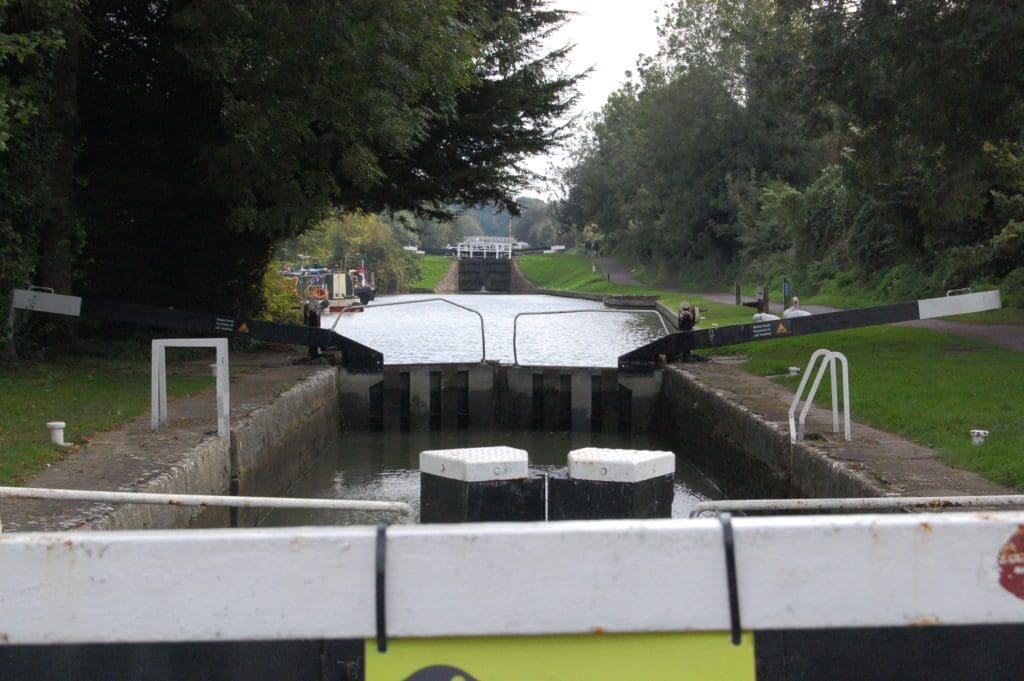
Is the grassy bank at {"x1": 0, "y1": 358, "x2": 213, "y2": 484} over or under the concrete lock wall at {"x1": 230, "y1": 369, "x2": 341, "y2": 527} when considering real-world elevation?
over

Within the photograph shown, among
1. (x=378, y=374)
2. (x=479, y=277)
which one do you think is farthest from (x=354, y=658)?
(x=479, y=277)

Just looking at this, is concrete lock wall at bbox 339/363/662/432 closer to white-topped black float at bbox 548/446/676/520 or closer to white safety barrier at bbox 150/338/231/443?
white safety barrier at bbox 150/338/231/443

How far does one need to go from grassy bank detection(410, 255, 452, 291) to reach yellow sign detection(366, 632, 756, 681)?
71237 millimetres

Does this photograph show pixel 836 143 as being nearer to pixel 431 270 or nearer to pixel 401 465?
pixel 401 465

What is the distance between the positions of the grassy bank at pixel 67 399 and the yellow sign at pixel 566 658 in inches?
224

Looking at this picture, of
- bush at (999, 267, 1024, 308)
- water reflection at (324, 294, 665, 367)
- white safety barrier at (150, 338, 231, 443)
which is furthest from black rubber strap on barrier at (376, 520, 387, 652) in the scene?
bush at (999, 267, 1024, 308)

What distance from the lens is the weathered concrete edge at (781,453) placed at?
8.22 meters

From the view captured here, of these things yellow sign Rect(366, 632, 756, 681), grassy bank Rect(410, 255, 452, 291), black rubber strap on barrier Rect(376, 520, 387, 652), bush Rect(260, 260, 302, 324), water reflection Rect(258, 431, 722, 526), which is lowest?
water reflection Rect(258, 431, 722, 526)

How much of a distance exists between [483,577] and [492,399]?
50.2ft

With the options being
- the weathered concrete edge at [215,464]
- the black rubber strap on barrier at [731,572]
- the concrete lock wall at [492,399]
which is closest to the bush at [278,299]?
the concrete lock wall at [492,399]

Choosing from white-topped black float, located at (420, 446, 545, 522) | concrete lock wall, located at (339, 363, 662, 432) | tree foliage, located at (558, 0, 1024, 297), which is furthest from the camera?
concrete lock wall, located at (339, 363, 662, 432)

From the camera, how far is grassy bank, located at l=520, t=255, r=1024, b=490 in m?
8.61

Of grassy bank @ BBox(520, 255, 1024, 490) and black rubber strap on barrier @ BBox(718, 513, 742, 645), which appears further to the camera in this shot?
→ grassy bank @ BBox(520, 255, 1024, 490)

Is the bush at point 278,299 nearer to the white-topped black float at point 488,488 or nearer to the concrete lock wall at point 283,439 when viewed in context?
the concrete lock wall at point 283,439
